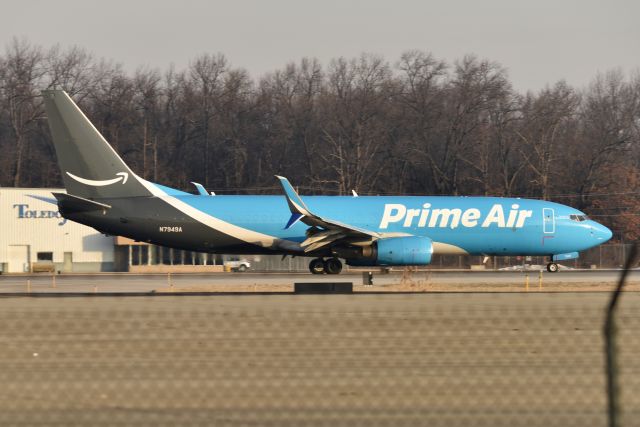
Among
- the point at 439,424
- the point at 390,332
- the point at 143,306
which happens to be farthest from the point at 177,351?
the point at 143,306

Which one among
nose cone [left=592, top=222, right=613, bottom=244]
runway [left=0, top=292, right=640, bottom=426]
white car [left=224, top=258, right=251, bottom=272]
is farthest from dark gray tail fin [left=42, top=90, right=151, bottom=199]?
white car [left=224, top=258, right=251, bottom=272]

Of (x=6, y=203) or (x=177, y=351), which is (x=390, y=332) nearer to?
(x=177, y=351)

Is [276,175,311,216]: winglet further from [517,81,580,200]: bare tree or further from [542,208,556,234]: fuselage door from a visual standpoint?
[517,81,580,200]: bare tree

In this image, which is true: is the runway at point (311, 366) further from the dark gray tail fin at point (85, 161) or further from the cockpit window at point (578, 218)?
the cockpit window at point (578, 218)

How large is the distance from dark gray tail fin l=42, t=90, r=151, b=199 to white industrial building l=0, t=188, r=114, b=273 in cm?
2747

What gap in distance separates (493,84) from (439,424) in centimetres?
9059

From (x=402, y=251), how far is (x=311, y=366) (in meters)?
25.8

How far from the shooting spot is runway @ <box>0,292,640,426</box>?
12227 millimetres

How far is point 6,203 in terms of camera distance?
229ft

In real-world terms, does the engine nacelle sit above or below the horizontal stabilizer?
below

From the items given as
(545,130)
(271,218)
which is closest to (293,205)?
(271,218)

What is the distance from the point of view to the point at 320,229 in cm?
4334

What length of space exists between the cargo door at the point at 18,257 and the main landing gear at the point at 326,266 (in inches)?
1198

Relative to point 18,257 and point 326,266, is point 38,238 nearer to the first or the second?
point 18,257
